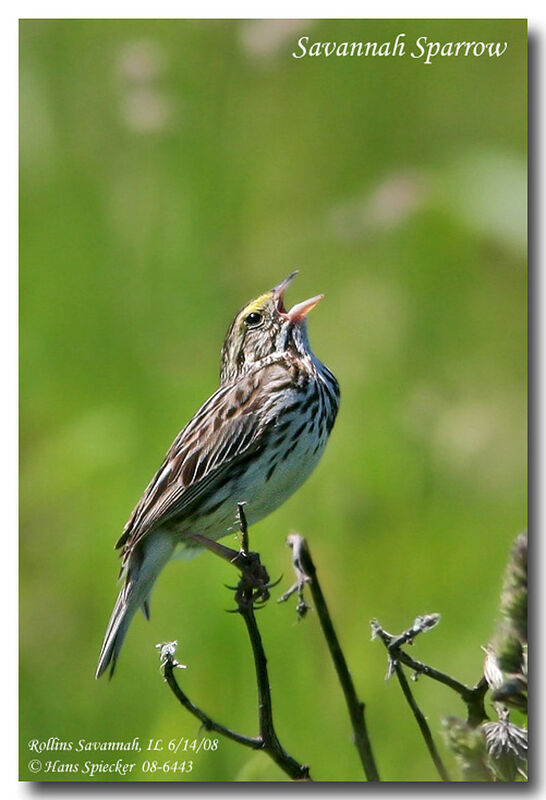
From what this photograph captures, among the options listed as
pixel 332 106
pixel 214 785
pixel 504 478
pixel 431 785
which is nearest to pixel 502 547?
pixel 504 478

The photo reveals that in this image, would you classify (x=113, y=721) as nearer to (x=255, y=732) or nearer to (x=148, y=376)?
(x=255, y=732)

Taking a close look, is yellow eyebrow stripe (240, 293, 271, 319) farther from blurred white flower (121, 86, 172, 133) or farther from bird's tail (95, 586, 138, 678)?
bird's tail (95, 586, 138, 678)

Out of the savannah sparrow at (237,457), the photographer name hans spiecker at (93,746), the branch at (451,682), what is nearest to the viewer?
the branch at (451,682)

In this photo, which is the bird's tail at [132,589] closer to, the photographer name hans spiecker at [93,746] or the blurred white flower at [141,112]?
the photographer name hans spiecker at [93,746]

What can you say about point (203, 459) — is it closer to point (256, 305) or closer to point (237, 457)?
point (237, 457)

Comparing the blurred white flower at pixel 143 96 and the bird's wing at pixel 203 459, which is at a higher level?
the blurred white flower at pixel 143 96

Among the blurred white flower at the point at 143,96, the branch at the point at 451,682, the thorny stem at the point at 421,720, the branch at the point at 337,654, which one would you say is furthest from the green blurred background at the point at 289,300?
the branch at the point at 451,682

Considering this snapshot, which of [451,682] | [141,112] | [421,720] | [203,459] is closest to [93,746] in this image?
A: [203,459]
